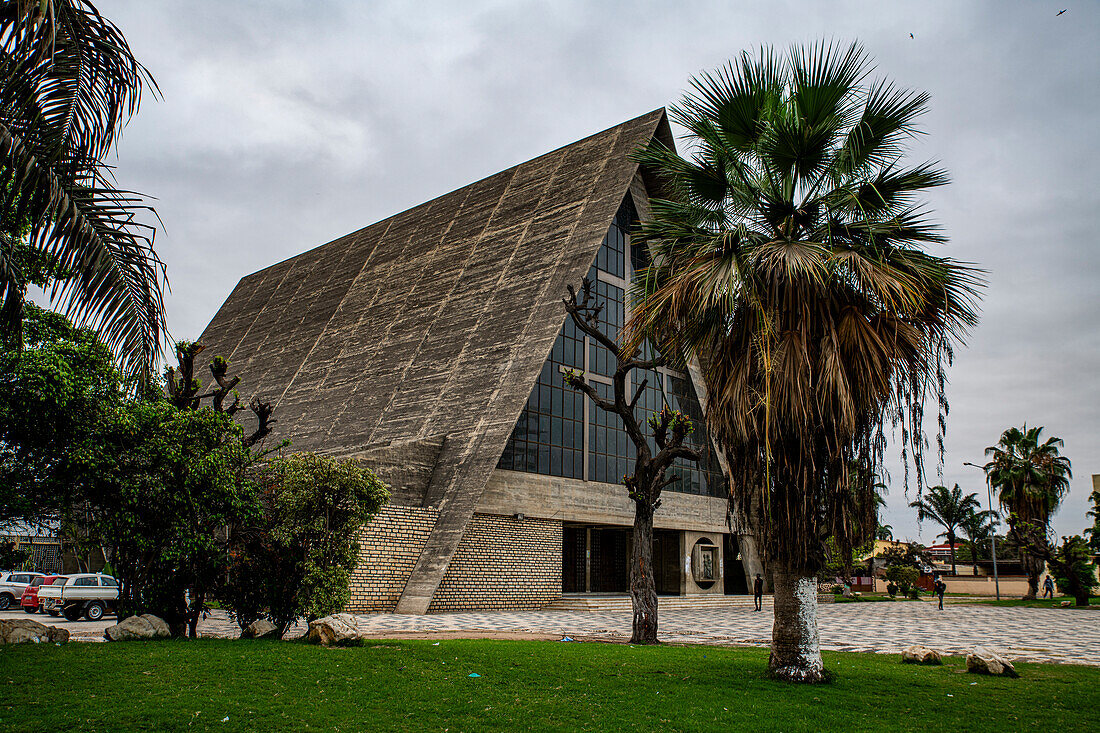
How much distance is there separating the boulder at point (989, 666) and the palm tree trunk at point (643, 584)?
18.0 ft

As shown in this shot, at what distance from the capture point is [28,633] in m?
11.4

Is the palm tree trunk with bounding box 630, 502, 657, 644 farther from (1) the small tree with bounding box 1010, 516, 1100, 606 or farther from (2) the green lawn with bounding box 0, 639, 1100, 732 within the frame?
(1) the small tree with bounding box 1010, 516, 1100, 606

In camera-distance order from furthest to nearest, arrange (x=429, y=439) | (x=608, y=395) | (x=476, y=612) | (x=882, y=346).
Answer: (x=608, y=395) → (x=429, y=439) → (x=476, y=612) → (x=882, y=346)

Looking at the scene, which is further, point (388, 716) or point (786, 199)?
point (786, 199)

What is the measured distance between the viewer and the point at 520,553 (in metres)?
28.2

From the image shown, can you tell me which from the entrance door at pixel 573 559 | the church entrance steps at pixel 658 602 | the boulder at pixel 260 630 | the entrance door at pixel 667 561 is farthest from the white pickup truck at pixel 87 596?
the entrance door at pixel 667 561

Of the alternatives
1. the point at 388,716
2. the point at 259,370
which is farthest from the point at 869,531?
the point at 259,370

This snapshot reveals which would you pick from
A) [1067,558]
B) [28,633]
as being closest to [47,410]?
[28,633]

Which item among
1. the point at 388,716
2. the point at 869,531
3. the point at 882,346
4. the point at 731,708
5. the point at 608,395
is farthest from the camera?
the point at 608,395

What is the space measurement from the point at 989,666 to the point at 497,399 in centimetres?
1861

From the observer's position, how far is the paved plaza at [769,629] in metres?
16.2

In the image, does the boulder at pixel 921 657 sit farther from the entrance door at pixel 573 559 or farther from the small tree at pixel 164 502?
the entrance door at pixel 573 559

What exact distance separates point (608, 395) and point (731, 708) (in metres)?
24.6

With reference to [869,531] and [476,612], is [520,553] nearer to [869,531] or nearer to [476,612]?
[476,612]
